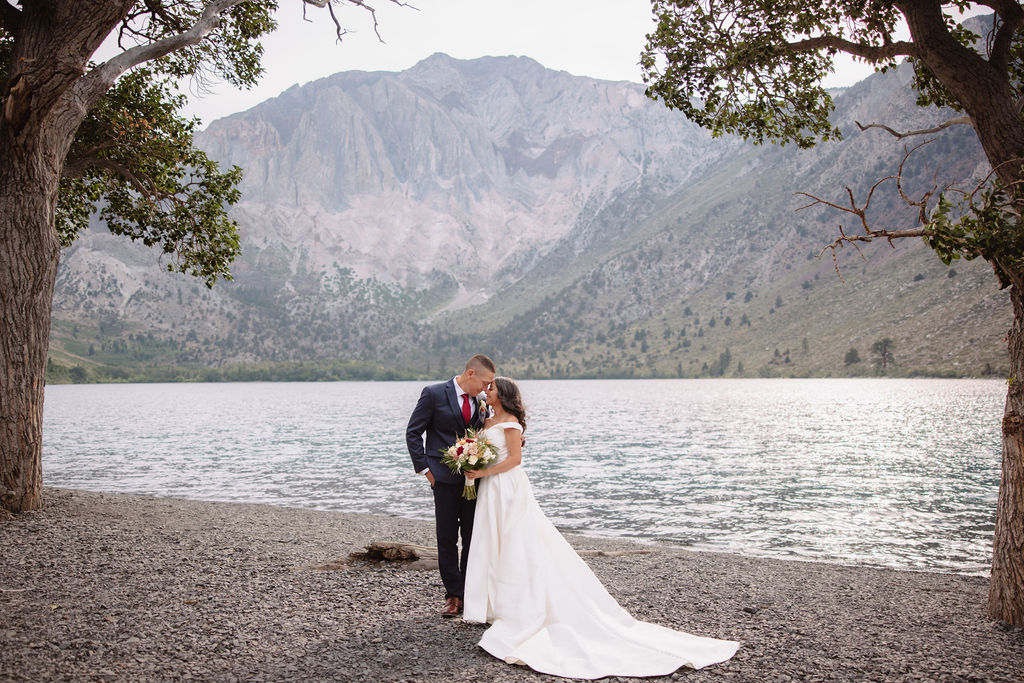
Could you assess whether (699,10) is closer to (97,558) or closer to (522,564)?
(522,564)

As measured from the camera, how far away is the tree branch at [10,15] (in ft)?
47.0

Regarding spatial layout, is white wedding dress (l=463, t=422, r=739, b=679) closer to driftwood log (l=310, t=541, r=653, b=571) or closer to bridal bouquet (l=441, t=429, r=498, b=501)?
bridal bouquet (l=441, t=429, r=498, b=501)

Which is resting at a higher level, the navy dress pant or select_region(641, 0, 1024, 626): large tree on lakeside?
select_region(641, 0, 1024, 626): large tree on lakeside

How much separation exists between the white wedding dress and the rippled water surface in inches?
553

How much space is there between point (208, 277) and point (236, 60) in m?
6.88

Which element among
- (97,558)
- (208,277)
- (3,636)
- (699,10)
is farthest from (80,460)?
(699,10)

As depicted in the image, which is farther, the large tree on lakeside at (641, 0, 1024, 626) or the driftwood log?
the driftwood log

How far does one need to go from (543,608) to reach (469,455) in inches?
82.3

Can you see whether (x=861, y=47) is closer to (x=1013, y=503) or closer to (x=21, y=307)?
(x=1013, y=503)

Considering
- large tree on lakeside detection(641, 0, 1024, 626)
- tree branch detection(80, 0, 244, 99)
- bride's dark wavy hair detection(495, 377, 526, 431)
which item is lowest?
bride's dark wavy hair detection(495, 377, 526, 431)

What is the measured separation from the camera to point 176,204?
1930 centimetres

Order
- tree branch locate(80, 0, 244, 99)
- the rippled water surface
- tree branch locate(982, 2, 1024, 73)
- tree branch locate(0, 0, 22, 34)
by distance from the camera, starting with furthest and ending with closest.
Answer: the rippled water surface < tree branch locate(80, 0, 244, 99) < tree branch locate(0, 0, 22, 34) < tree branch locate(982, 2, 1024, 73)

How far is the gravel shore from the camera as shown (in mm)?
7605

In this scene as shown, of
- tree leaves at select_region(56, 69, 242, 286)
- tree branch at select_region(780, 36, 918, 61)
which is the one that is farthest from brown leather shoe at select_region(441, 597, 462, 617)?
tree leaves at select_region(56, 69, 242, 286)
